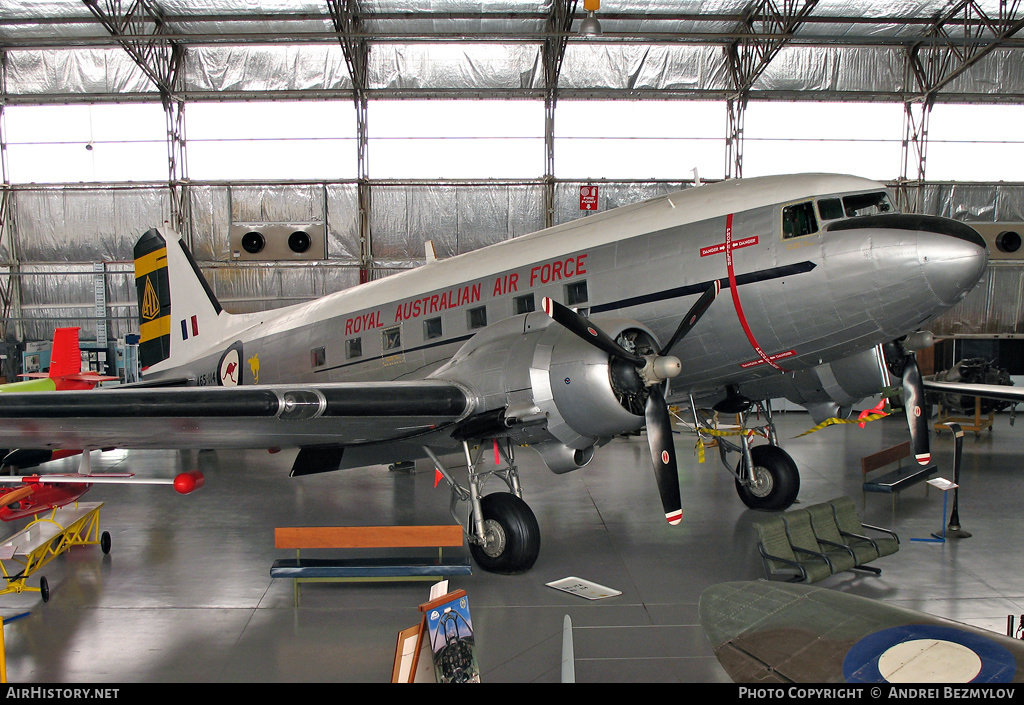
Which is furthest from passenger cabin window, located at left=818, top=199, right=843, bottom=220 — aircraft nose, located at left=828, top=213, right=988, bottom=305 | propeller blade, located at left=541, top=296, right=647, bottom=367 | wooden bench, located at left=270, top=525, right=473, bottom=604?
wooden bench, located at left=270, top=525, right=473, bottom=604

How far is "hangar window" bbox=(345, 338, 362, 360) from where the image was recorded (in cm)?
1062

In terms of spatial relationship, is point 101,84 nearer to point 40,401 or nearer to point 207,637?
point 40,401

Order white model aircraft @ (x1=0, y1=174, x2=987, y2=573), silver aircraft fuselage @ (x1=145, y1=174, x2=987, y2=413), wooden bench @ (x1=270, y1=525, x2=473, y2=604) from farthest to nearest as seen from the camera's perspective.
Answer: wooden bench @ (x1=270, y1=525, x2=473, y2=604)
silver aircraft fuselage @ (x1=145, y1=174, x2=987, y2=413)
white model aircraft @ (x1=0, y1=174, x2=987, y2=573)

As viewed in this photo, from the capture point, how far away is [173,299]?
14023 mm

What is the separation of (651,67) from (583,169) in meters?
3.84

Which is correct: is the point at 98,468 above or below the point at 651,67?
below

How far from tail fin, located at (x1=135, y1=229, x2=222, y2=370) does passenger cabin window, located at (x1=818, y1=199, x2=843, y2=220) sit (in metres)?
11.2

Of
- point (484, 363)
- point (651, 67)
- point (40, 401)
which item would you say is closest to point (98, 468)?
point (40, 401)

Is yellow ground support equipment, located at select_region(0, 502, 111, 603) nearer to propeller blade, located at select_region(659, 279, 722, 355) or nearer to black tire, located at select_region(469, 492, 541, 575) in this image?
black tire, located at select_region(469, 492, 541, 575)

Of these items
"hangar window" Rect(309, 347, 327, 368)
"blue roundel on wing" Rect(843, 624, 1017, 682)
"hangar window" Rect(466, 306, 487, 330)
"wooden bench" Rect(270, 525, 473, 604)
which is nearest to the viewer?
"blue roundel on wing" Rect(843, 624, 1017, 682)

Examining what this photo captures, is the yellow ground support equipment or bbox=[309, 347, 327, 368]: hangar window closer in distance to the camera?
the yellow ground support equipment

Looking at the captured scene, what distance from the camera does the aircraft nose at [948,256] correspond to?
6.81 meters

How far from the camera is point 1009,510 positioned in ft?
35.9

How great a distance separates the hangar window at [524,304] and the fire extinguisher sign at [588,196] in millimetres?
13891
